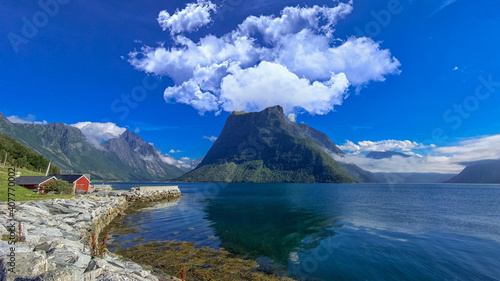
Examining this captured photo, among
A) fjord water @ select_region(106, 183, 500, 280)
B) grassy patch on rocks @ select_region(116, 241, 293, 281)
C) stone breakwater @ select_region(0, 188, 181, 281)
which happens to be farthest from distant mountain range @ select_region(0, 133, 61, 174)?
grassy patch on rocks @ select_region(116, 241, 293, 281)

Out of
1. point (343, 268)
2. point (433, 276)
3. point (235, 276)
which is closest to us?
point (235, 276)

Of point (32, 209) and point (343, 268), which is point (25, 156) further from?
point (343, 268)

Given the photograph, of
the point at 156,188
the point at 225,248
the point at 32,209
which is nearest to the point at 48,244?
the point at 32,209

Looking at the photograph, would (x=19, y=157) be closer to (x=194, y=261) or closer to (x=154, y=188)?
(x=154, y=188)

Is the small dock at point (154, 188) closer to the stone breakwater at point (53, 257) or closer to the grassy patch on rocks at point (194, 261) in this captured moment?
the stone breakwater at point (53, 257)

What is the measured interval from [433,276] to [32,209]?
3809 centimetres

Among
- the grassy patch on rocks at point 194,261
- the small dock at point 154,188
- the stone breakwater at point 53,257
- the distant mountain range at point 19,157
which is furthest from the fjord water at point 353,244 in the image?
the distant mountain range at point 19,157

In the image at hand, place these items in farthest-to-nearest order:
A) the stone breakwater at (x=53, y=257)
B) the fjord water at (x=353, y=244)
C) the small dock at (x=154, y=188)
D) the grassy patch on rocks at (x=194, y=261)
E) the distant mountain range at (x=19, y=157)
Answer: the distant mountain range at (x=19, y=157) < the small dock at (x=154, y=188) < the fjord water at (x=353, y=244) < the grassy patch on rocks at (x=194, y=261) < the stone breakwater at (x=53, y=257)

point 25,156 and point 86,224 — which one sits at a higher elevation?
point 25,156

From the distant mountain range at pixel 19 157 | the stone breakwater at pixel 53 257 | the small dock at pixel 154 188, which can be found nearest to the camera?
the stone breakwater at pixel 53 257

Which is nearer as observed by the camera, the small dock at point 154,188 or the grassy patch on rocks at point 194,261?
the grassy patch on rocks at point 194,261

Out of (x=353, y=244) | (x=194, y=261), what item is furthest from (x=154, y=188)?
(x=353, y=244)

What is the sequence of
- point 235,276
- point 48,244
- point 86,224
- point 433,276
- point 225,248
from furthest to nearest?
1. point 86,224
2. point 225,248
3. point 433,276
4. point 235,276
5. point 48,244

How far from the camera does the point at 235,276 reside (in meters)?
18.5
